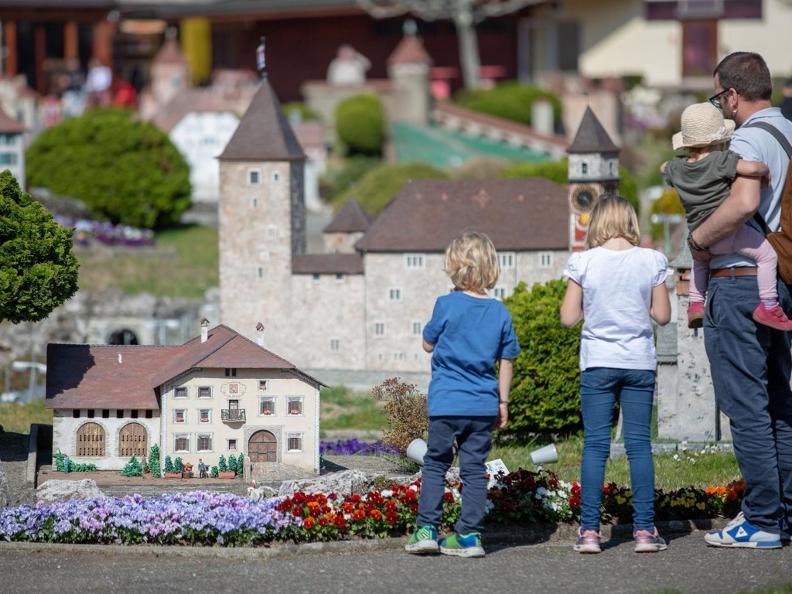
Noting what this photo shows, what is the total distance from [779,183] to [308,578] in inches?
177

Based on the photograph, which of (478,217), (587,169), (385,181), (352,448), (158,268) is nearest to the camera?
(352,448)

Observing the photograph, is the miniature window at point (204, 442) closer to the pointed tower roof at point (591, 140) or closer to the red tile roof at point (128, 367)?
the red tile roof at point (128, 367)

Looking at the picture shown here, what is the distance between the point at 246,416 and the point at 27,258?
3.24 m

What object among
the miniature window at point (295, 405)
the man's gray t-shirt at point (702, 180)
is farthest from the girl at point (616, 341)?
the miniature window at point (295, 405)

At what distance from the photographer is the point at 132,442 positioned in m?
20.4

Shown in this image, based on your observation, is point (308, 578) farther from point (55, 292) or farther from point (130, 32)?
point (130, 32)

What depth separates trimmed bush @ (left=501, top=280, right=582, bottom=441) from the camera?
85.8ft

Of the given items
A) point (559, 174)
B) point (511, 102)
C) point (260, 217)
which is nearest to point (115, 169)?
point (559, 174)

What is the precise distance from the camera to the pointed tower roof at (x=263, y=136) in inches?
1400

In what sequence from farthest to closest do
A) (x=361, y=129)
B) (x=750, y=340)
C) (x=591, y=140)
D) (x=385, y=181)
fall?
(x=361, y=129)
(x=385, y=181)
(x=591, y=140)
(x=750, y=340)

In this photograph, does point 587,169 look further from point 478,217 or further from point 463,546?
point 463,546

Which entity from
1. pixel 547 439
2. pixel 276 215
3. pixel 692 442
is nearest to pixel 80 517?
pixel 692 442

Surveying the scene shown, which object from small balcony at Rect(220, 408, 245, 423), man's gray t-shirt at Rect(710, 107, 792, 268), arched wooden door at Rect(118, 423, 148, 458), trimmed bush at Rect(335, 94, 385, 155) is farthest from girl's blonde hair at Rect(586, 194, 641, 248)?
trimmed bush at Rect(335, 94, 385, 155)

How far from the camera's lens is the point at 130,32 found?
254ft
